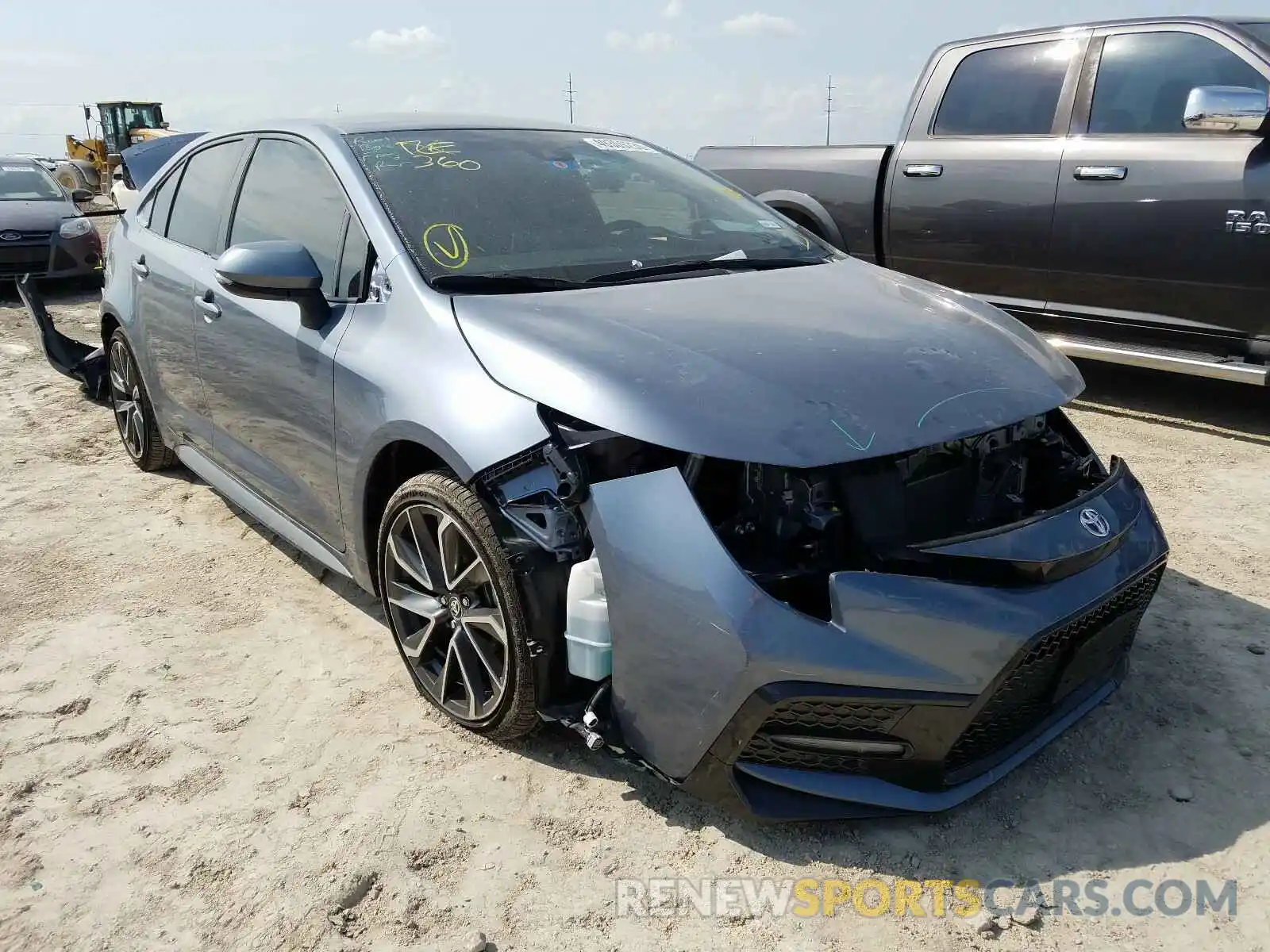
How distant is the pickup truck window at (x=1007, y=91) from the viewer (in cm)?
539

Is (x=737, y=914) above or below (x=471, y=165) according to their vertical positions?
below

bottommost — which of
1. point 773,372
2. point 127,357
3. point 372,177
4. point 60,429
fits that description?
point 60,429

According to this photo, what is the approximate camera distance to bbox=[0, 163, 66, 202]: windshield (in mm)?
11180

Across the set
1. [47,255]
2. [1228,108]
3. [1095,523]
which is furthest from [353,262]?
[47,255]

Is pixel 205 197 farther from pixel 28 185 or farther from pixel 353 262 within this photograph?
pixel 28 185

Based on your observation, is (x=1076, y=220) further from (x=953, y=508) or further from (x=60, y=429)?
(x=60, y=429)

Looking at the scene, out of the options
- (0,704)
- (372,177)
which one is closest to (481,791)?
(0,704)

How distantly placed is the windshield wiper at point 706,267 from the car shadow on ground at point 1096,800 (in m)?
1.29

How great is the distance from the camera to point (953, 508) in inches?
95.3

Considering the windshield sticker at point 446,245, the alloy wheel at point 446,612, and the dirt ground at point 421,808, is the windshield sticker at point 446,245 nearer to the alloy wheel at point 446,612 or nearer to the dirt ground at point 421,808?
the alloy wheel at point 446,612

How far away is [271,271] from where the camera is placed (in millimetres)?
2771

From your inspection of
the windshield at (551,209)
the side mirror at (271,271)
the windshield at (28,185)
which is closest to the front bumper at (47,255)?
the windshield at (28,185)

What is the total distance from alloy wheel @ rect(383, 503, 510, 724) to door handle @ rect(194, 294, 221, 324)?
4.26 ft

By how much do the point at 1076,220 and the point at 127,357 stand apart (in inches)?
187
